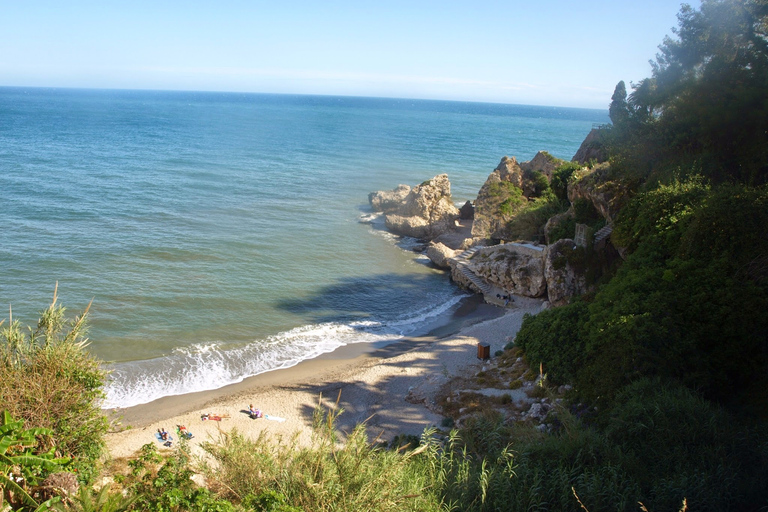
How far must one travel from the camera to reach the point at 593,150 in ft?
112

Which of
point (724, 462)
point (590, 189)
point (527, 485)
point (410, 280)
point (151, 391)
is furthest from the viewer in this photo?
point (410, 280)

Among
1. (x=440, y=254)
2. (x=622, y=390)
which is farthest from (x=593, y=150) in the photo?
(x=622, y=390)

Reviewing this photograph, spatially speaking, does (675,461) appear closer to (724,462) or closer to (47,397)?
(724,462)

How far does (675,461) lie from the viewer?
29.9 feet

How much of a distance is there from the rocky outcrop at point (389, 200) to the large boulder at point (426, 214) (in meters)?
1.96

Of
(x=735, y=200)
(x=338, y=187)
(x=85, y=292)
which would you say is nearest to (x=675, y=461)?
(x=735, y=200)

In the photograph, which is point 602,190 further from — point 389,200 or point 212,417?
point 389,200

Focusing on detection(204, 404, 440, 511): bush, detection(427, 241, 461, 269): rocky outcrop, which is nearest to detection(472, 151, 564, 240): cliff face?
detection(427, 241, 461, 269): rocky outcrop

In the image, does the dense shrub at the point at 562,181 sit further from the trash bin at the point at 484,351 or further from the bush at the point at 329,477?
the bush at the point at 329,477

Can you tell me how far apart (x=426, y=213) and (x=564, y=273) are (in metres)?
→ 18.1

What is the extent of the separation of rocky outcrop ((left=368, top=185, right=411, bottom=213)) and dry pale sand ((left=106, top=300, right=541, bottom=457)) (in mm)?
22761

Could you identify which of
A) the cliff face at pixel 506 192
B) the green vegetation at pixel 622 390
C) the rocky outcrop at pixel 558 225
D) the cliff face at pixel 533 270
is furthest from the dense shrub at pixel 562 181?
the cliff face at pixel 533 270

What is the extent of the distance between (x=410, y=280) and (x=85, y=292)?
1750 cm

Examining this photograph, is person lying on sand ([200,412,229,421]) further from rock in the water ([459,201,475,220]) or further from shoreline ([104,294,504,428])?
rock in the water ([459,201,475,220])
